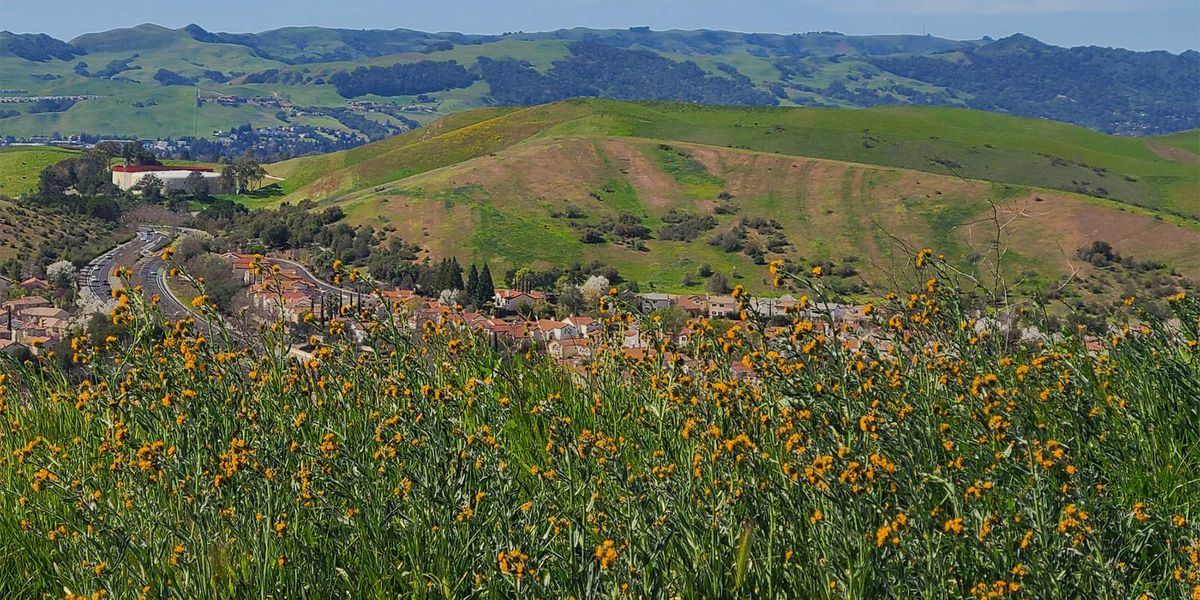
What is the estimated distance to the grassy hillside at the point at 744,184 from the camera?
322 feet

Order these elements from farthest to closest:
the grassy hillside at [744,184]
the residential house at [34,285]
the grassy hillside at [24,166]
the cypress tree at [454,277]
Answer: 1. the grassy hillside at [24,166]
2. the grassy hillside at [744,184]
3. the cypress tree at [454,277]
4. the residential house at [34,285]

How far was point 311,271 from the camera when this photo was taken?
274 ft

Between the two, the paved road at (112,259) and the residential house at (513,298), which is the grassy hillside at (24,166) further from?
the residential house at (513,298)

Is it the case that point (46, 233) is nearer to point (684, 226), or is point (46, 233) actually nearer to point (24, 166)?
→ point (24, 166)

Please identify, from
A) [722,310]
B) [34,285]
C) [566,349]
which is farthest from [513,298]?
[34,285]

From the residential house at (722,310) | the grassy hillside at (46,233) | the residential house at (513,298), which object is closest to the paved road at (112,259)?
the grassy hillside at (46,233)

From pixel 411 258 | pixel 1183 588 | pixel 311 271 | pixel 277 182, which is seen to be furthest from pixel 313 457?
pixel 277 182

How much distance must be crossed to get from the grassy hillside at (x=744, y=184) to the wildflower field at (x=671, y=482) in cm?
6156

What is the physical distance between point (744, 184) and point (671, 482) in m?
126

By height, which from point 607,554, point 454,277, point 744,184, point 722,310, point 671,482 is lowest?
point 454,277

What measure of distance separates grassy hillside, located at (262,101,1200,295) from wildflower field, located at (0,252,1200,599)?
6156cm

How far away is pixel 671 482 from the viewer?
385 cm

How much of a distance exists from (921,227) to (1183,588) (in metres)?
108

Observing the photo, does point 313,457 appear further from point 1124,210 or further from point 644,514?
point 1124,210
